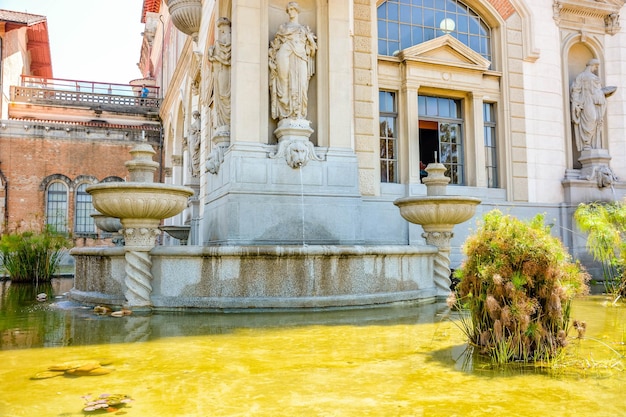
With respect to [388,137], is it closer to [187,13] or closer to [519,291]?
[187,13]

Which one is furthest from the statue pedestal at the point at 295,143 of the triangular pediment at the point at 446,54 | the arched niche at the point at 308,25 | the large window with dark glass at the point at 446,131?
the large window with dark glass at the point at 446,131

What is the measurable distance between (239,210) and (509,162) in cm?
840

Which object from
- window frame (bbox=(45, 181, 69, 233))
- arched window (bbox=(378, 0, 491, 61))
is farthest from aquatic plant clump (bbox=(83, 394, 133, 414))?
window frame (bbox=(45, 181, 69, 233))

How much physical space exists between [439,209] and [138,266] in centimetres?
452

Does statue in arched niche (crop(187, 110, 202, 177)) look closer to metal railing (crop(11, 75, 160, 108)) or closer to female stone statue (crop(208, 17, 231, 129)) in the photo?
female stone statue (crop(208, 17, 231, 129))

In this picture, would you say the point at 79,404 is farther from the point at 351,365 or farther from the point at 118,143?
the point at 118,143

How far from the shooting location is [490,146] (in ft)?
47.6

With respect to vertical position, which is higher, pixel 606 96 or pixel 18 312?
pixel 606 96

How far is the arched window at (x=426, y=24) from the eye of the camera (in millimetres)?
13664

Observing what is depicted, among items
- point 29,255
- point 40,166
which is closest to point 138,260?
point 29,255

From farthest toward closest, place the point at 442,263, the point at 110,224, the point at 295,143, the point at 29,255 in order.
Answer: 1. the point at 29,255
2. the point at 110,224
3. the point at 295,143
4. the point at 442,263

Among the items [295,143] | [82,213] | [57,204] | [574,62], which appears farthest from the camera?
[82,213]

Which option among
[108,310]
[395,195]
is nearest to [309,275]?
[108,310]

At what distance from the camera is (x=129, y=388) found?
3227 millimetres
